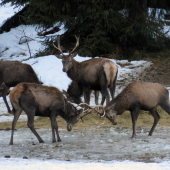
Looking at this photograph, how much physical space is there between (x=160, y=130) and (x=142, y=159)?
306 cm

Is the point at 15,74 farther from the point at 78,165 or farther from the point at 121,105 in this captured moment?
the point at 78,165

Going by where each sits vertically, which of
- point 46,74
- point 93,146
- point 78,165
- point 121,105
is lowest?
point 46,74

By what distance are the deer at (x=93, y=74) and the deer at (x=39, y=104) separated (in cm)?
286

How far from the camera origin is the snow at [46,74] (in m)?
5.18

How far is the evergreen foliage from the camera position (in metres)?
15.8

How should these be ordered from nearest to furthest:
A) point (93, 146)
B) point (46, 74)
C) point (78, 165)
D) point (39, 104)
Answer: point (78, 165) → point (93, 146) → point (39, 104) → point (46, 74)

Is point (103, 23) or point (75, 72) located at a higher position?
point (103, 23)

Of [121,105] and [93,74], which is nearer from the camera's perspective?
[121,105]

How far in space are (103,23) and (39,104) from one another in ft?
30.9

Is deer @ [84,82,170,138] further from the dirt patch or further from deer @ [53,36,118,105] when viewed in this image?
deer @ [53,36,118,105]

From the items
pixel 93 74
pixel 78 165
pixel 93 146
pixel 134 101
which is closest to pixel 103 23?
pixel 93 74

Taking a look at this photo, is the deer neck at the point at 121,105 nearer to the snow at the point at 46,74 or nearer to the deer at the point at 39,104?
the deer at the point at 39,104

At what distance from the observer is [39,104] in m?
7.41

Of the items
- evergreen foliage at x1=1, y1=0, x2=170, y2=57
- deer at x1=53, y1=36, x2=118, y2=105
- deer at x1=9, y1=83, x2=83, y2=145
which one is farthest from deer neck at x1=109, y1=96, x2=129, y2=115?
evergreen foliage at x1=1, y1=0, x2=170, y2=57
